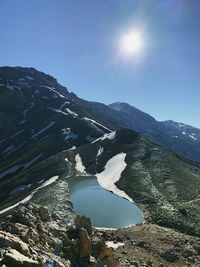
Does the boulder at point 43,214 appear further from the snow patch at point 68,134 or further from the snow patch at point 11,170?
the snow patch at point 68,134

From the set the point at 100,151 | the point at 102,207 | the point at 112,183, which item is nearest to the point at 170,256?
the point at 102,207

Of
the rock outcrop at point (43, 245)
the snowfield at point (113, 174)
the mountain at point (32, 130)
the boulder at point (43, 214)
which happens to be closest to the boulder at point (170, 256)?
the rock outcrop at point (43, 245)

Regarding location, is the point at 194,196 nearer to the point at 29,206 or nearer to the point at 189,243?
the point at 189,243

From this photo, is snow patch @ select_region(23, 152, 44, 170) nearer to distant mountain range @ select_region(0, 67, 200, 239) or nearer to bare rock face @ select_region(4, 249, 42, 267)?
distant mountain range @ select_region(0, 67, 200, 239)

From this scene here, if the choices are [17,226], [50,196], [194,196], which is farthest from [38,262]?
[194,196]

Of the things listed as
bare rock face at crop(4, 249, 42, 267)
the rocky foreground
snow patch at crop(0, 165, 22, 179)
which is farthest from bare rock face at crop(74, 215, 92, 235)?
snow patch at crop(0, 165, 22, 179)

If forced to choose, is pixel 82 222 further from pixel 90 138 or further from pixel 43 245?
pixel 90 138
